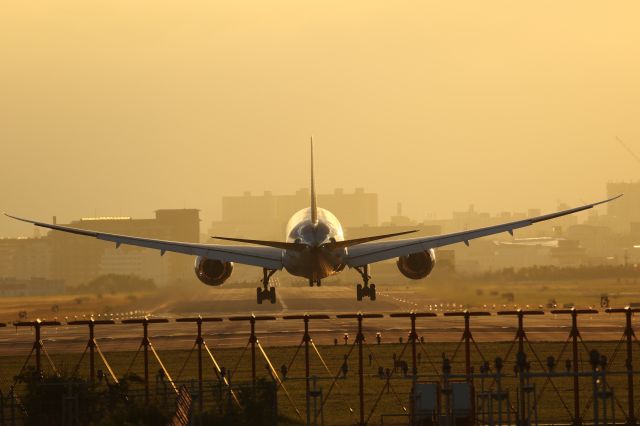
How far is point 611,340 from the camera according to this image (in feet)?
280

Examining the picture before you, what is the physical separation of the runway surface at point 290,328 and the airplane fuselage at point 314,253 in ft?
24.7

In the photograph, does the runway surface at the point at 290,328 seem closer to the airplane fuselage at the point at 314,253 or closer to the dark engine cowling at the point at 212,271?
the dark engine cowling at the point at 212,271

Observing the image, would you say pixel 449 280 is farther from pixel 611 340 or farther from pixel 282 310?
pixel 611 340

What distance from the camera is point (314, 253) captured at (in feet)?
259

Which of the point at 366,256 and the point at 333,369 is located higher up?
the point at 366,256

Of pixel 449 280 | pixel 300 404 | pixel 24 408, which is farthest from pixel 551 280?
pixel 24 408

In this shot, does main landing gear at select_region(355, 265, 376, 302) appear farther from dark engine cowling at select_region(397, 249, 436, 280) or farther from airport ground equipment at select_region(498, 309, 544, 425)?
airport ground equipment at select_region(498, 309, 544, 425)

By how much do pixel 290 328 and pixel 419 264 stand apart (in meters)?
19.8

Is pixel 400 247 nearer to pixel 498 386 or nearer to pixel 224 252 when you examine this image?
pixel 224 252

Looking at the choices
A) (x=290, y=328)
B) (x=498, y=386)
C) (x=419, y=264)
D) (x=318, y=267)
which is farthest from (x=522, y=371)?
(x=290, y=328)

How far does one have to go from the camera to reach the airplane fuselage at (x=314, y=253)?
79.1 metres

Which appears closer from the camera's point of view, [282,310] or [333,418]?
[333,418]

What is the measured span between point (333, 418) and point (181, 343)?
34.5 meters

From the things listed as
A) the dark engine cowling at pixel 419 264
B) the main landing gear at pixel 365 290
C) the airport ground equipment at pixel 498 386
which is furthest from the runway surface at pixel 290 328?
the airport ground equipment at pixel 498 386
